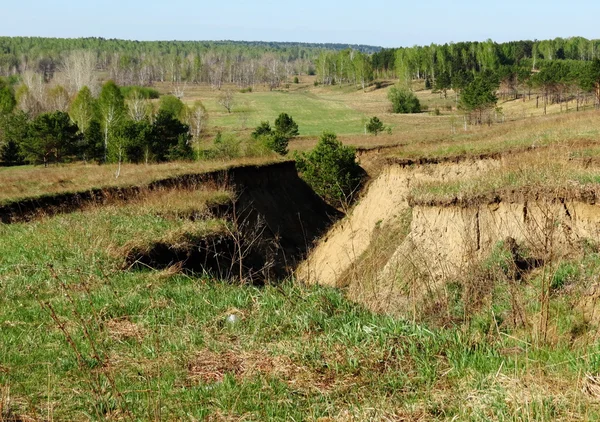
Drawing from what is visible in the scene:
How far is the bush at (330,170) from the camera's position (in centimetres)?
3616

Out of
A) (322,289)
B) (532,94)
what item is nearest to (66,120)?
(322,289)

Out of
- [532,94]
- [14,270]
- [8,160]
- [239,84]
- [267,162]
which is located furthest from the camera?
[239,84]

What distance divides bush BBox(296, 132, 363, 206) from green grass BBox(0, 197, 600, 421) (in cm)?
2803

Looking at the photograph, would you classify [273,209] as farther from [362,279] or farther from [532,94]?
[532,94]

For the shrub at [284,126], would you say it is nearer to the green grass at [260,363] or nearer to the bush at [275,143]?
the bush at [275,143]

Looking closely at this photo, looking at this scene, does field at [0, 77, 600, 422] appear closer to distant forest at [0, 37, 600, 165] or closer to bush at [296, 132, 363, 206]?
bush at [296, 132, 363, 206]

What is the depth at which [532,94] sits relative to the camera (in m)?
106

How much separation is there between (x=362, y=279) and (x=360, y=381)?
2529 millimetres

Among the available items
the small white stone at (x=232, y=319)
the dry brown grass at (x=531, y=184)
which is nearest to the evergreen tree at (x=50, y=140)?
the dry brown grass at (x=531, y=184)

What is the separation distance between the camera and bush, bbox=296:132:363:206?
119ft

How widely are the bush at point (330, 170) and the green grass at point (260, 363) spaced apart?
28.0 m

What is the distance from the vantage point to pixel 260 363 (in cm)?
568

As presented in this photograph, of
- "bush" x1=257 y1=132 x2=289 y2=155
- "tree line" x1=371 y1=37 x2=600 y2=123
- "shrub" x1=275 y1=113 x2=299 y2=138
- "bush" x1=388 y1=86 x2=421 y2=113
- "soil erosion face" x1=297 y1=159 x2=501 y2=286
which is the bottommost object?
"soil erosion face" x1=297 y1=159 x2=501 y2=286

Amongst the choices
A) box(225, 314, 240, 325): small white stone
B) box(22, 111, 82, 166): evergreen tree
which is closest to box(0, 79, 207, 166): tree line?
box(22, 111, 82, 166): evergreen tree
